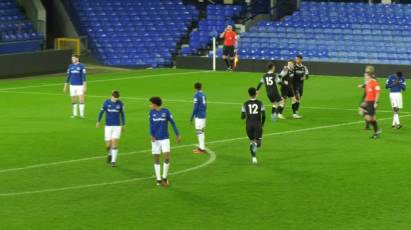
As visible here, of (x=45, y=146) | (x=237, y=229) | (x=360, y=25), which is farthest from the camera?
(x=360, y=25)

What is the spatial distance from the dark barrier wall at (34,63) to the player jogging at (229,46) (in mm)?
8581

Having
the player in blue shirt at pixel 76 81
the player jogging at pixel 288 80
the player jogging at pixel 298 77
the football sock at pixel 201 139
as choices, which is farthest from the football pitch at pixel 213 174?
the player jogging at pixel 288 80

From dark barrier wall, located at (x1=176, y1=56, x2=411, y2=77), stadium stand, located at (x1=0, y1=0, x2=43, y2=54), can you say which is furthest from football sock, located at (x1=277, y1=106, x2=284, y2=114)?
stadium stand, located at (x1=0, y1=0, x2=43, y2=54)

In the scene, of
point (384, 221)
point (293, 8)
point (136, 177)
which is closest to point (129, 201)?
point (136, 177)

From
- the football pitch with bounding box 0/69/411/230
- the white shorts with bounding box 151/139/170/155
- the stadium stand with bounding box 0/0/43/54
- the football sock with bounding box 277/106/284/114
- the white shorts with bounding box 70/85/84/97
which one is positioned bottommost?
the football pitch with bounding box 0/69/411/230

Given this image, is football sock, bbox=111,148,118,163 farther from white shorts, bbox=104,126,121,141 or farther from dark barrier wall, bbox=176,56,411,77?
dark barrier wall, bbox=176,56,411,77

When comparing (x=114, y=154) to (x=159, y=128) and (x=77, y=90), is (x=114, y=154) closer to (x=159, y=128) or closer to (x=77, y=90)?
(x=159, y=128)

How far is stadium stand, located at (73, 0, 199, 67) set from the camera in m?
61.7

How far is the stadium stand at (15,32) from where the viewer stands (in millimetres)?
57188

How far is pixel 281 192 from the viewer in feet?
76.7

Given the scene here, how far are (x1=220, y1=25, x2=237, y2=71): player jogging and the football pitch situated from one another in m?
13.3

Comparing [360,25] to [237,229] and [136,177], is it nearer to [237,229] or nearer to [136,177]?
[136,177]

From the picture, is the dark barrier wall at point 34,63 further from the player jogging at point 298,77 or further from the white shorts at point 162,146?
the white shorts at point 162,146

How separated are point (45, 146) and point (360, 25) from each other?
31750 millimetres
